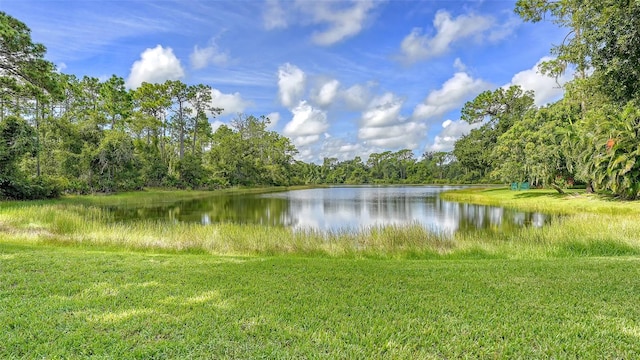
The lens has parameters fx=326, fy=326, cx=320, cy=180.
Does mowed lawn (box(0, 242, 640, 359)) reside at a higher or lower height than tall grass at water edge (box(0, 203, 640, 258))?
higher

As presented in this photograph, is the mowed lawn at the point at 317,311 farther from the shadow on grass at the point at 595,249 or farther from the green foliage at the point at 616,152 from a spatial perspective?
the green foliage at the point at 616,152

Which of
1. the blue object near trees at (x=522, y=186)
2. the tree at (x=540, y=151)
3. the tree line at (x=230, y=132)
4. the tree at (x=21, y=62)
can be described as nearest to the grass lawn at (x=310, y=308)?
the tree line at (x=230, y=132)

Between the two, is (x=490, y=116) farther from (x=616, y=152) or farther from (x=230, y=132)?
(x=230, y=132)

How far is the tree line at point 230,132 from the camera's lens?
984 cm

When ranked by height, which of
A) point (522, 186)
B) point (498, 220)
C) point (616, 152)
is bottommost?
point (498, 220)

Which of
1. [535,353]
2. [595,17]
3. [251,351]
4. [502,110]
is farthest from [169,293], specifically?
[502,110]

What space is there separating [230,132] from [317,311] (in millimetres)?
66859

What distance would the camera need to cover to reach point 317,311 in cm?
378

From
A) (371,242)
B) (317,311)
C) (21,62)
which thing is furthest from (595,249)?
(21,62)

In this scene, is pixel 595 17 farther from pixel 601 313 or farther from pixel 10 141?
pixel 10 141

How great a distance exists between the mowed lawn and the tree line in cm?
704

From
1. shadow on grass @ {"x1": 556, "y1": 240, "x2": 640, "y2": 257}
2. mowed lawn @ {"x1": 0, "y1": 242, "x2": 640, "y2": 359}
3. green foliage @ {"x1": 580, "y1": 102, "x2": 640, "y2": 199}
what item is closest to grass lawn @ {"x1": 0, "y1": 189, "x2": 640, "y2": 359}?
mowed lawn @ {"x1": 0, "y1": 242, "x2": 640, "y2": 359}

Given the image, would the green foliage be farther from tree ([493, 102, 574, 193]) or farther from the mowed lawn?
the mowed lawn

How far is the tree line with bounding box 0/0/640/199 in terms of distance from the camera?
9.84 meters
